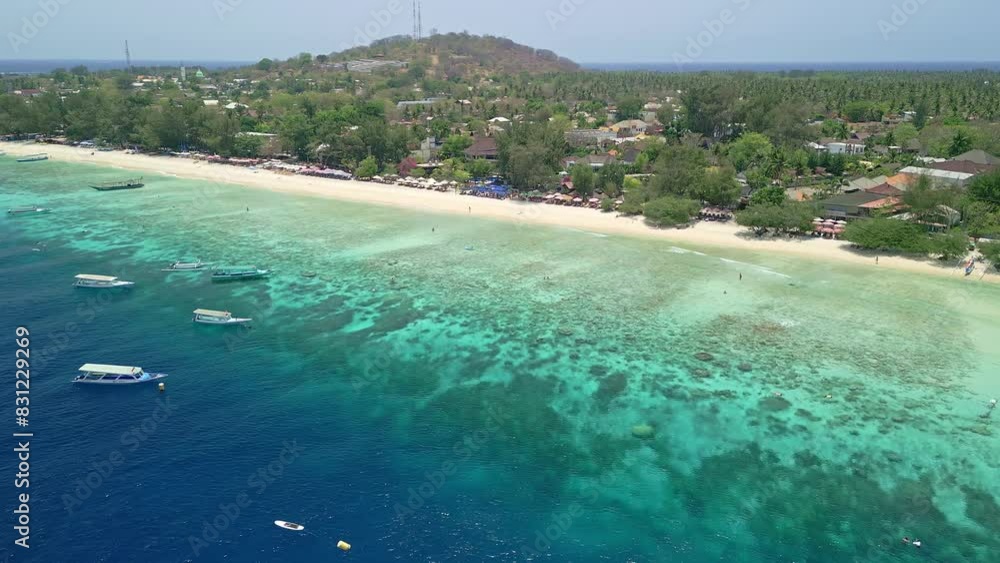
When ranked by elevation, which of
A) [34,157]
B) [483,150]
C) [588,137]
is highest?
[588,137]

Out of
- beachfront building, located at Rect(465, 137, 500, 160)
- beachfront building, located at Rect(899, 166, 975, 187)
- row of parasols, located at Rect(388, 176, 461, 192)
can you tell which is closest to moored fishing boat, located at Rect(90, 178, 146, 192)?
row of parasols, located at Rect(388, 176, 461, 192)

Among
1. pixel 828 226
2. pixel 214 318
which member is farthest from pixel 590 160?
pixel 214 318

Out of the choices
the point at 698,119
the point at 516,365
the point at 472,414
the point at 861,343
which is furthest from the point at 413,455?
the point at 698,119

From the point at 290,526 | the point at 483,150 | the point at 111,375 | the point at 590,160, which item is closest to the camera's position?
the point at 290,526

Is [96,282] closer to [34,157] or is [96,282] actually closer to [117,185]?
[117,185]

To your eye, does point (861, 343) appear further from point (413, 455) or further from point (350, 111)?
point (350, 111)

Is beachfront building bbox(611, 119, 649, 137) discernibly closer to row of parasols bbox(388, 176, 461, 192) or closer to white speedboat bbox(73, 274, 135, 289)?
row of parasols bbox(388, 176, 461, 192)
